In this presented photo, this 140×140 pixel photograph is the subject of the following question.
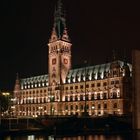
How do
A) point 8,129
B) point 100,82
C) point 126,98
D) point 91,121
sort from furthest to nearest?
point 100,82 < point 126,98 < point 91,121 < point 8,129

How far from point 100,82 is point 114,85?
12353 millimetres

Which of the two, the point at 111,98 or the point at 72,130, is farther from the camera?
the point at 111,98

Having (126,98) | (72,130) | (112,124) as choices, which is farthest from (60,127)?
(126,98)

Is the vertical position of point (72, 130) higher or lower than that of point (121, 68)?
lower

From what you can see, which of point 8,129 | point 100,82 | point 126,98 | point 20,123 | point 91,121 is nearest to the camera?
point 8,129

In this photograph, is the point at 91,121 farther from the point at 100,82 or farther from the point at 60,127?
the point at 100,82

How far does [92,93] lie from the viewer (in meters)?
194

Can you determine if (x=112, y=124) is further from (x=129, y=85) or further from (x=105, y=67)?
(x=105, y=67)

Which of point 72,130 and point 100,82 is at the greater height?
point 100,82

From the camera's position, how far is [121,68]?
7087 inches

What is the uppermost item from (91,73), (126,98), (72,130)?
(91,73)

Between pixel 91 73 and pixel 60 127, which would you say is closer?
pixel 60 127

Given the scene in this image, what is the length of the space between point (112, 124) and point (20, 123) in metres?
32.6

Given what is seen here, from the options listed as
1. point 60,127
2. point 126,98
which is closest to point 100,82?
point 126,98
